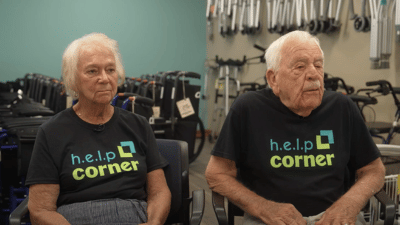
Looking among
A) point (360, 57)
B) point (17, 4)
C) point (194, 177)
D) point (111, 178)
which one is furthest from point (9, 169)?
point (17, 4)

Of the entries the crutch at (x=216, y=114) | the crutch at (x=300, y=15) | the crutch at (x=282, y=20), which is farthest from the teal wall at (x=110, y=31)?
the crutch at (x=300, y=15)

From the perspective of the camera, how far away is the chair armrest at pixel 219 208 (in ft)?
4.49

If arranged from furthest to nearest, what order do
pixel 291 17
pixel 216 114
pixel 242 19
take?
pixel 216 114 → pixel 242 19 → pixel 291 17

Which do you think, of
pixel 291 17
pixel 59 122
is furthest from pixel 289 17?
pixel 59 122

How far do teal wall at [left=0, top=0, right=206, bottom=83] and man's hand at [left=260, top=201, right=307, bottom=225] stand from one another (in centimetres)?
549

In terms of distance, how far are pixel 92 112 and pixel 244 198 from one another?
64 centimetres

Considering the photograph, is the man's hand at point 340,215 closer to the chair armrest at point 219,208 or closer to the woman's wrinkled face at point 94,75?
the chair armrest at point 219,208

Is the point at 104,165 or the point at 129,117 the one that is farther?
the point at 129,117

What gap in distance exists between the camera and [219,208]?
141 centimetres

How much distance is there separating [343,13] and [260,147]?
389 centimetres

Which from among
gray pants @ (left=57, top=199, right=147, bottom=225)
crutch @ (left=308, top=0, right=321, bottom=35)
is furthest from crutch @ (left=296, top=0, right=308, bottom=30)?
gray pants @ (left=57, top=199, right=147, bottom=225)

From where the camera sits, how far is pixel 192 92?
4.68 meters

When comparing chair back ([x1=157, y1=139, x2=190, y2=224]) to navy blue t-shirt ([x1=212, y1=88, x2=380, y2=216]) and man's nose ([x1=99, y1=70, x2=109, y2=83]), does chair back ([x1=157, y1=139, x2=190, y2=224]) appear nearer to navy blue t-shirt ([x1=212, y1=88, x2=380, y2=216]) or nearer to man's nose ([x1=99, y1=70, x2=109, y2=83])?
navy blue t-shirt ([x1=212, y1=88, x2=380, y2=216])

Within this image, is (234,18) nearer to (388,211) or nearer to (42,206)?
(388,211)
